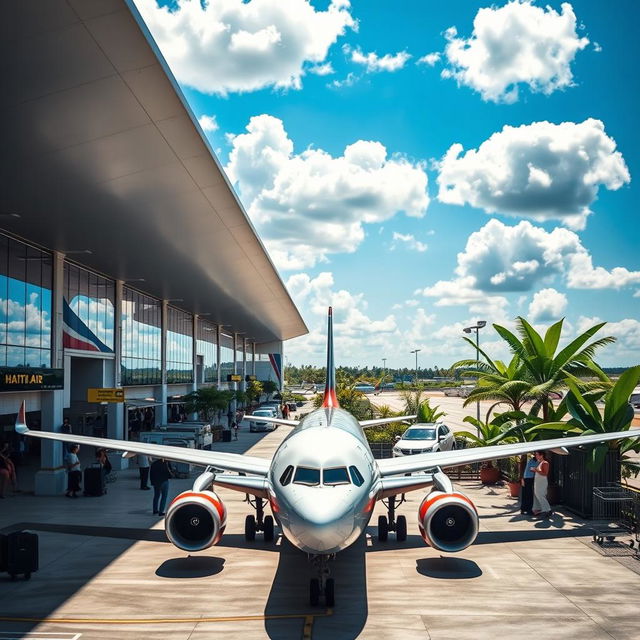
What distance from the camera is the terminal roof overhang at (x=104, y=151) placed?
1101cm

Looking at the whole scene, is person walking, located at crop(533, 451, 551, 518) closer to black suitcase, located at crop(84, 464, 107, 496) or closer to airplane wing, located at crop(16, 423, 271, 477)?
airplane wing, located at crop(16, 423, 271, 477)

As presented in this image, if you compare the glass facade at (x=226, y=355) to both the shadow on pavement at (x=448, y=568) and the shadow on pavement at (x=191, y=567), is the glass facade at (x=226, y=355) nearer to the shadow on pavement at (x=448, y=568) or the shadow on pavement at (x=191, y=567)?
the shadow on pavement at (x=191, y=567)

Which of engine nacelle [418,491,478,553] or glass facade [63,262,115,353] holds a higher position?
glass facade [63,262,115,353]

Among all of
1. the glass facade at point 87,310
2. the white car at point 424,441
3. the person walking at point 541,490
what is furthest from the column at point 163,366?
the person walking at point 541,490

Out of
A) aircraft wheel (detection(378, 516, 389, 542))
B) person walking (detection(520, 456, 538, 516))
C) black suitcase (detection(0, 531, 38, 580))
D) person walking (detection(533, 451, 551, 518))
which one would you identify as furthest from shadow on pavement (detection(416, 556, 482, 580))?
black suitcase (detection(0, 531, 38, 580))

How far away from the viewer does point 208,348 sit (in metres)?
63.8

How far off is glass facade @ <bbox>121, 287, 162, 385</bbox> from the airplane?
20265 mm

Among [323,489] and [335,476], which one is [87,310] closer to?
[335,476]

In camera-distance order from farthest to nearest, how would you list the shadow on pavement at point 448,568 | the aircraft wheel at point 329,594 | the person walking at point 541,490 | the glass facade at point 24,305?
the glass facade at point 24,305 → the person walking at point 541,490 → the shadow on pavement at point 448,568 → the aircraft wheel at point 329,594

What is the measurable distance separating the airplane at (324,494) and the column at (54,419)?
804 cm

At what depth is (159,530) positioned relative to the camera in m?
17.2

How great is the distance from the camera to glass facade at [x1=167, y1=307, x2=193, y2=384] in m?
47.4

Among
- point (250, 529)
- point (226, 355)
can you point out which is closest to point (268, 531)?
point (250, 529)

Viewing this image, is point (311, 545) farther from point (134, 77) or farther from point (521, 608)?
point (134, 77)
